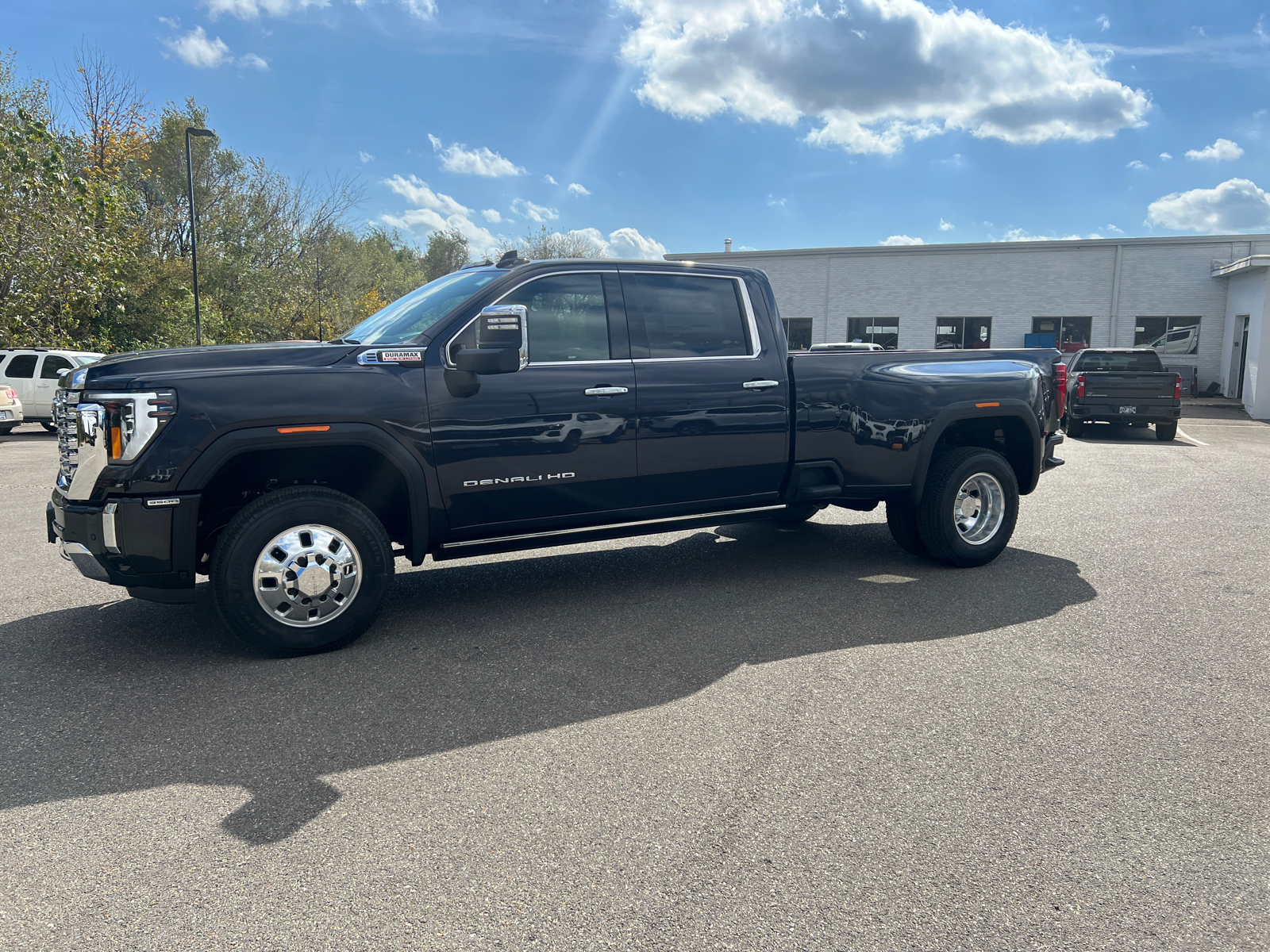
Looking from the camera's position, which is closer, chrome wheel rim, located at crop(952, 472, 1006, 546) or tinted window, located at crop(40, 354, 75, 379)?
chrome wheel rim, located at crop(952, 472, 1006, 546)

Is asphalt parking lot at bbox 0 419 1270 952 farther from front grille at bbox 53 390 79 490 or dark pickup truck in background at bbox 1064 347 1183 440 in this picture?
dark pickup truck in background at bbox 1064 347 1183 440

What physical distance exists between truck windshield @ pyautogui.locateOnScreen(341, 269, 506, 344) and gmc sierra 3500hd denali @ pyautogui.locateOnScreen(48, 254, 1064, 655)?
0.02 m

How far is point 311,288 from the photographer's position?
4088 centimetres

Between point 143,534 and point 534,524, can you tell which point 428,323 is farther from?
point 143,534

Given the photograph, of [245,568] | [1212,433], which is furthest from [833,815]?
[1212,433]

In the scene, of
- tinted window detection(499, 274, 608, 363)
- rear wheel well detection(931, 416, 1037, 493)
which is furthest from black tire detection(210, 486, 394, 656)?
rear wheel well detection(931, 416, 1037, 493)

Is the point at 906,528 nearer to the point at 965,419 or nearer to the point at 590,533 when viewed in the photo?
the point at 965,419

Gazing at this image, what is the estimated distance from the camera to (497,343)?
4727 mm

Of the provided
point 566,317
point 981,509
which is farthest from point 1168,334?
point 566,317

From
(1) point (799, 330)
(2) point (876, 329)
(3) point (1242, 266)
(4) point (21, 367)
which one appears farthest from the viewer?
(1) point (799, 330)

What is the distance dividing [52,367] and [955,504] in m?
18.8

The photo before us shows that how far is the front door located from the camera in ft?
16.0

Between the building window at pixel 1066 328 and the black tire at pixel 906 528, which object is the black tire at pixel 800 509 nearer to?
the black tire at pixel 906 528

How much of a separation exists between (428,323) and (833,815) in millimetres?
3345
